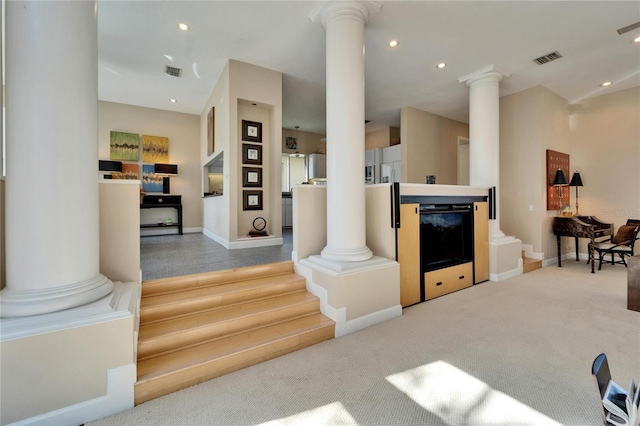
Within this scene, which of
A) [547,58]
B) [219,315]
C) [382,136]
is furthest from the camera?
[382,136]

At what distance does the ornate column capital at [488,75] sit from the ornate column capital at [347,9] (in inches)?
100

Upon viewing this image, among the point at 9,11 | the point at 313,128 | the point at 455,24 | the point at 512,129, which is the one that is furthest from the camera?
the point at 313,128

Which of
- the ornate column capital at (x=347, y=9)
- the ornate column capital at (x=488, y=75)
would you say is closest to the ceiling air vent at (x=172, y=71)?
the ornate column capital at (x=347, y=9)

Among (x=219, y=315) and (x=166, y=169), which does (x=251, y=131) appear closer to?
(x=166, y=169)

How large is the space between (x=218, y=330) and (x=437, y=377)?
5.57 ft

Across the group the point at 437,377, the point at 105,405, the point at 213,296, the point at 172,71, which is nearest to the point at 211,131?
the point at 172,71

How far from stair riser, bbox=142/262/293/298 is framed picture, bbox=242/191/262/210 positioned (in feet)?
6.43

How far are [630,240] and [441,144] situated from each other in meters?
3.82

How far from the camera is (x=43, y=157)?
5.15 ft

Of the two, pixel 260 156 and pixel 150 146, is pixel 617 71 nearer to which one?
pixel 260 156

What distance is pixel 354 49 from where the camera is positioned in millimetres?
2729

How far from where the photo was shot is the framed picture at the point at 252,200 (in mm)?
4699

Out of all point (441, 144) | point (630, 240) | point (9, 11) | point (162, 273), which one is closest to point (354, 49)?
point (9, 11)

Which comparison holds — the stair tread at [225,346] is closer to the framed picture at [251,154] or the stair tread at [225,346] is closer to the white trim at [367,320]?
the white trim at [367,320]
